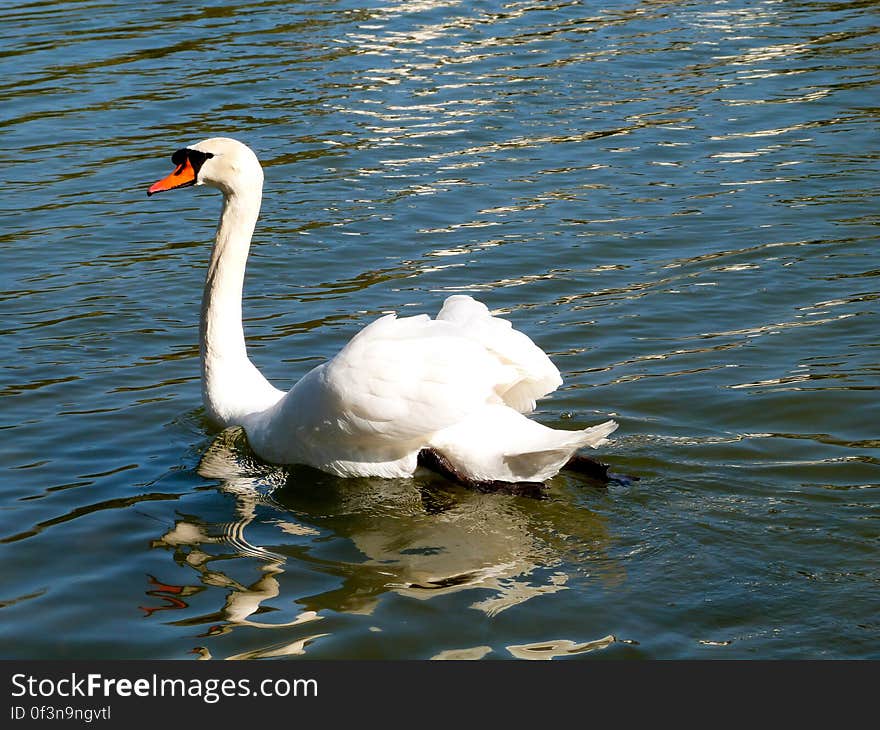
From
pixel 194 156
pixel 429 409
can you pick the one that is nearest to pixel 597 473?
pixel 429 409

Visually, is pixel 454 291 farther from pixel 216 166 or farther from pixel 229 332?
pixel 216 166

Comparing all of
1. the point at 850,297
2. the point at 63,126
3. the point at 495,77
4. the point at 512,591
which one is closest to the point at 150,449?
the point at 512,591

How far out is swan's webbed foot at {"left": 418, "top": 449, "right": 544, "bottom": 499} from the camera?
6102 mm

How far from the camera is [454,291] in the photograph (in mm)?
8969

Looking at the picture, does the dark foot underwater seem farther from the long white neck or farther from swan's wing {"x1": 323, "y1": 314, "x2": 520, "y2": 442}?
the long white neck

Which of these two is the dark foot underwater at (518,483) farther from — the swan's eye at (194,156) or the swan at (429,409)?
the swan's eye at (194,156)

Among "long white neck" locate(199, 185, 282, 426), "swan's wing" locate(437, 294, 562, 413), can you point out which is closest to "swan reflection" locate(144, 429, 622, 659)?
"long white neck" locate(199, 185, 282, 426)

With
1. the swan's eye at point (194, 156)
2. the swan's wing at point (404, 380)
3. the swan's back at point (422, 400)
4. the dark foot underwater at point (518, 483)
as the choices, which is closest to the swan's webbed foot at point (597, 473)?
the dark foot underwater at point (518, 483)

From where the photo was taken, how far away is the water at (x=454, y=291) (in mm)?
5309

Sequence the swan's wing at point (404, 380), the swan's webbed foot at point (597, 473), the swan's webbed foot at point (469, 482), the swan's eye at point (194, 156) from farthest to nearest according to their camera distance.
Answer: the swan's eye at point (194, 156)
the swan's webbed foot at point (597, 473)
the swan's webbed foot at point (469, 482)
the swan's wing at point (404, 380)

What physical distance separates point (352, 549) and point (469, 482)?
595 mm

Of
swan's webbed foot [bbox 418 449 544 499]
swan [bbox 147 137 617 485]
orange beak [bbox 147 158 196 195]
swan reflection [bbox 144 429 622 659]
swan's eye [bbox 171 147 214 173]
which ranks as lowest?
swan reflection [bbox 144 429 622 659]

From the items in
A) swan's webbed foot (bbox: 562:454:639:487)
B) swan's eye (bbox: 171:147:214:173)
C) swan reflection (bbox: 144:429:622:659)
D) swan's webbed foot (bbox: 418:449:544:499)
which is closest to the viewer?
swan reflection (bbox: 144:429:622:659)

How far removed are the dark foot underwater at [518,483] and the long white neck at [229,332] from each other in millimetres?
1068
